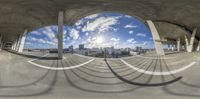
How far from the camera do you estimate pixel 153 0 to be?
109 feet

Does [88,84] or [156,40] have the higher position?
[156,40]

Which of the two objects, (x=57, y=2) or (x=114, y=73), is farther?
(x=57, y=2)

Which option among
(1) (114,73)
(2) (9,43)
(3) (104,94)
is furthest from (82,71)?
(2) (9,43)

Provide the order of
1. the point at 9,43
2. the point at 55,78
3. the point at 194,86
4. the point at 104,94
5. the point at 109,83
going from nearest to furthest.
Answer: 1. the point at 104,94
2. the point at 194,86
3. the point at 109,83
4. the point at 55,78
5. the point at 9,43

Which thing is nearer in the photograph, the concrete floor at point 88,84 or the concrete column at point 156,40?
the concrete floor at point 88,84

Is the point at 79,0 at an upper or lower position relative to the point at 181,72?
upper

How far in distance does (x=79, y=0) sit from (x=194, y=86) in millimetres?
20268

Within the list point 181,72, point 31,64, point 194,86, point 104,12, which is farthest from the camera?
point 104,12

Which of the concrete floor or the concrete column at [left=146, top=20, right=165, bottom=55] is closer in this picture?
the concrete floor

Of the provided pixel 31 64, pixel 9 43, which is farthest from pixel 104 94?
pixel 9 43

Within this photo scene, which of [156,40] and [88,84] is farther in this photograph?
[156,40]

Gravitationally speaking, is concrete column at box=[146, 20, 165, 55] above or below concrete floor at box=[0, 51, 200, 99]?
above

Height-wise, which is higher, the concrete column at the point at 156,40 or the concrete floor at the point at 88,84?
the concrete column at the point at 156,40

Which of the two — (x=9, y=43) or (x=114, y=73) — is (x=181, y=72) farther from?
(x=9, y=43)
